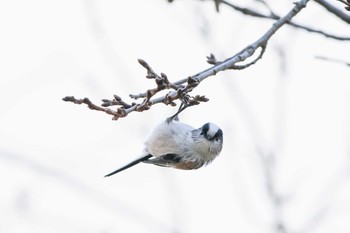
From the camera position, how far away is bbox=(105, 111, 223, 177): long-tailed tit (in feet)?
14.3

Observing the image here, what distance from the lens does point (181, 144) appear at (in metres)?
4.44

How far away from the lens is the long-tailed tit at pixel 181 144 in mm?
4363

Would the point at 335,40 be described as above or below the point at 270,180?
below

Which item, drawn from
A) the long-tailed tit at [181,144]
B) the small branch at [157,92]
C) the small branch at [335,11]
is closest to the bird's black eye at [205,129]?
the long-tailed tit at [181,144]

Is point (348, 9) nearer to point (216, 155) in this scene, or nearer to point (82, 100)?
point (82, 100)

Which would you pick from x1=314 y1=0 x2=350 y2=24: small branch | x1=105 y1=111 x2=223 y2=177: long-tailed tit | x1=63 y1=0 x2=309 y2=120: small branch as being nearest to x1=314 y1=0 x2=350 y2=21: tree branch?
x1=314 y1=0 x2=350 y2=24: small branch

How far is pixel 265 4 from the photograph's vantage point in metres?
3.29

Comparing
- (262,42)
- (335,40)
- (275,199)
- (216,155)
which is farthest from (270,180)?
(262,42)

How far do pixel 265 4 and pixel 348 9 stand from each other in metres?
0.43

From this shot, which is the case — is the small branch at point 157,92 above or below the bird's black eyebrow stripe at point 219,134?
below

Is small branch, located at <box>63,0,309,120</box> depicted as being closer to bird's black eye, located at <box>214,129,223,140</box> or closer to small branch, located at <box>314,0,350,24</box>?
small branch, located at <box>314,0,350,24</box>

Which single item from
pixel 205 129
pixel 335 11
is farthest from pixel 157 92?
pixel 205 129

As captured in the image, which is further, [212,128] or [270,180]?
[270,180]

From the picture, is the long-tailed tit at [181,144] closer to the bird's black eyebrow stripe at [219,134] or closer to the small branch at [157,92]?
the bird's black eyebrow stripe at [219,134]
